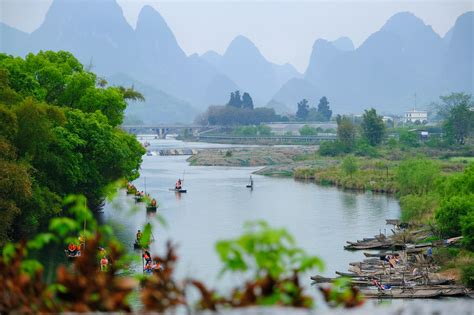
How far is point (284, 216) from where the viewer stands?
91.6 ft

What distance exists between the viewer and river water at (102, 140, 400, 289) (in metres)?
20.0

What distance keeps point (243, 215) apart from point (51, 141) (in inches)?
318

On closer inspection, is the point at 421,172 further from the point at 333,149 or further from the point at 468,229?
the point at 333,149

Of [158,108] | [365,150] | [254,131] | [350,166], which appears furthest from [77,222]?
[158,108]

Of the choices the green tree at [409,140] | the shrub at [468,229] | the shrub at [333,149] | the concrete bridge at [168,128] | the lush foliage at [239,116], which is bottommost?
the shrub at [468,229]

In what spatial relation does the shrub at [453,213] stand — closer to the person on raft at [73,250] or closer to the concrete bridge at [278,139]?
the person on raft at [73,250]

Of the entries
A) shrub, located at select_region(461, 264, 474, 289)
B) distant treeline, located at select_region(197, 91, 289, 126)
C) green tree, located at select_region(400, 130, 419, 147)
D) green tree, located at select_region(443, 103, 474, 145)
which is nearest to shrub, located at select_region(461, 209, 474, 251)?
shrub, located at select_region(461, 264, 474, 289)

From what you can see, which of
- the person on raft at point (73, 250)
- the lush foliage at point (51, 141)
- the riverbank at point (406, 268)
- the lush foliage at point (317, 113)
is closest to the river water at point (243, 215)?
the riverbank at point (406, 268)

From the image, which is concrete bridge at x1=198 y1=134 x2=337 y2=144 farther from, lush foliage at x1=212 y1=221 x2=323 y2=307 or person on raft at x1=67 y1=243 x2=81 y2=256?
lush foliage at x1=212 y1=221 x2=323 y2=307

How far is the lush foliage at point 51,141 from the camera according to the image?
18656mm

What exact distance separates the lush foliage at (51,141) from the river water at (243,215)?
1.63m

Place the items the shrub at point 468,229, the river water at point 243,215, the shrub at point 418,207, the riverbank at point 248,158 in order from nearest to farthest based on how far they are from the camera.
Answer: the shrub at point 468,229 < the river water at point 243,215 < the shrub at point 418,207 < the riverbank at point 248,158

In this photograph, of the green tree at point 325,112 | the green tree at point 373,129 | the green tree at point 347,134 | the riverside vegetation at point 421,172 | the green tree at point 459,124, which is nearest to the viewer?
the riverside vegetation at point 421,172

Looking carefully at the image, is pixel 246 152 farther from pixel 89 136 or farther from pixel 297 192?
pixel 89 136
